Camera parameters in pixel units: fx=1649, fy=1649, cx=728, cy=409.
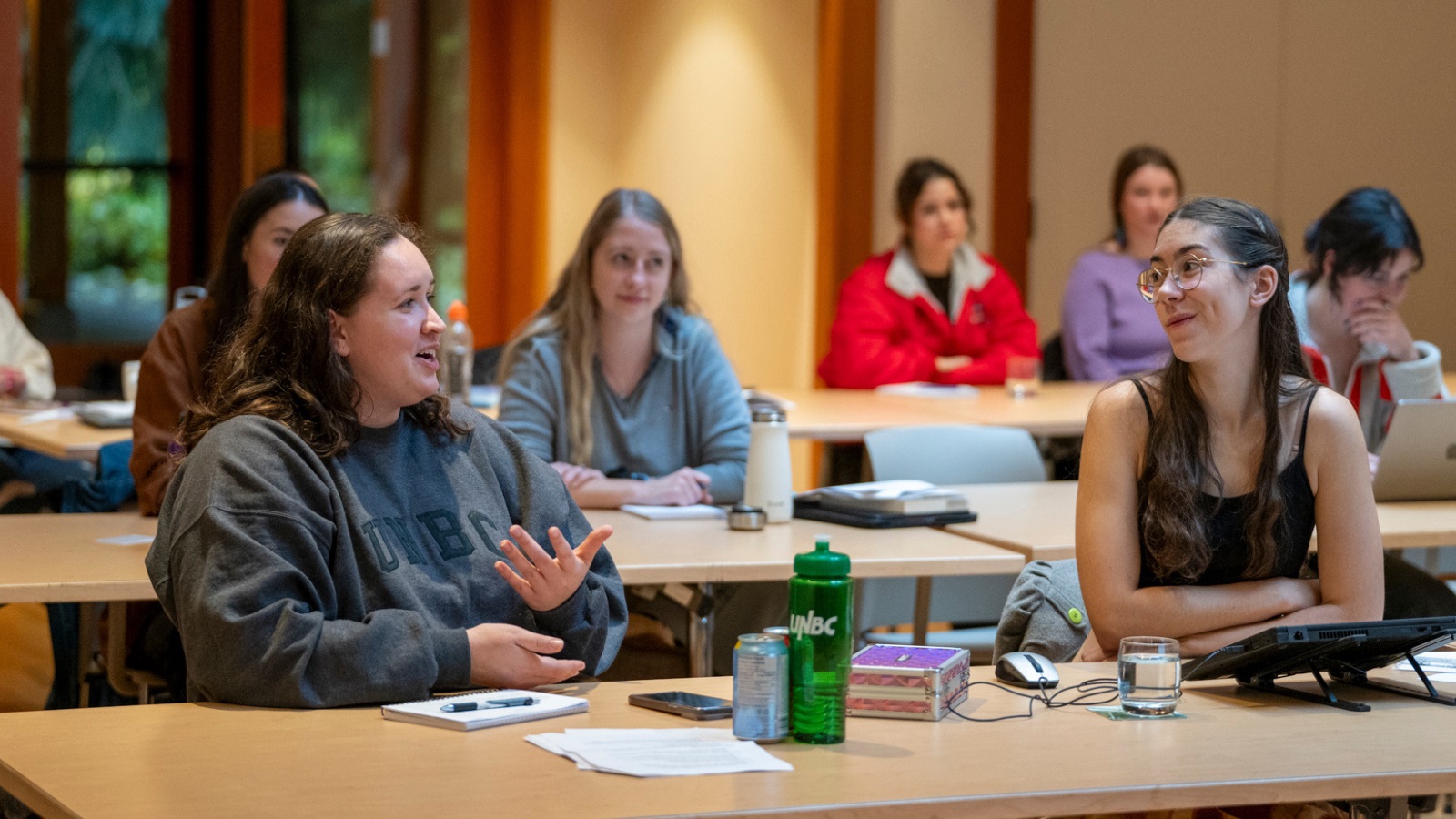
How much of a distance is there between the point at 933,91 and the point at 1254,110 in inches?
59.2

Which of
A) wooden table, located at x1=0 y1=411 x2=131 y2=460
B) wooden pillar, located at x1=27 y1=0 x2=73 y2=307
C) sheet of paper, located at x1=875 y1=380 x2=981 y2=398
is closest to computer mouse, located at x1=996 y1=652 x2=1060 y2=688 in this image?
wooden table, located at x1=0 y1=411 x2=131 y2=460

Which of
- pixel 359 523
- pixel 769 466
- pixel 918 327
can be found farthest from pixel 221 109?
pixel 359 523

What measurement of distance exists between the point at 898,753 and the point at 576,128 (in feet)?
19.0

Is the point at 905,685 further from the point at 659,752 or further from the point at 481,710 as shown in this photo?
the point at 481,710

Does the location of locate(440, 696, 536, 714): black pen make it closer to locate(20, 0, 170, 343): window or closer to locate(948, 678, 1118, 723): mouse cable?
locate(948, 678, 1118, 723): mouse cable

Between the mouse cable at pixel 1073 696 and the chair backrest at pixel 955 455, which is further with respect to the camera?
the chair backrest at pixel 955 455

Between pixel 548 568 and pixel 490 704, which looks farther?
pixel 548 568

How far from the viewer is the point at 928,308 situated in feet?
19.3

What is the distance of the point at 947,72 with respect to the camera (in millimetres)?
6840

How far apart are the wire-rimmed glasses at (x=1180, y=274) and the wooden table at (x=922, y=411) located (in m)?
1.94

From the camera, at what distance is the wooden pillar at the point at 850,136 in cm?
674

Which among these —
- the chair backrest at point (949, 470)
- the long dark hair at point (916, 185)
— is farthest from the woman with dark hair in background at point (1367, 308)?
the long dark hair at point (916, 185)

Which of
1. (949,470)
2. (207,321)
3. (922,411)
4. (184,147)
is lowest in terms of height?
(949,470)

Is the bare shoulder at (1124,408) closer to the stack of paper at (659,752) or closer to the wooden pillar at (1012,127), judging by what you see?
the stack of paper at (659,752)
